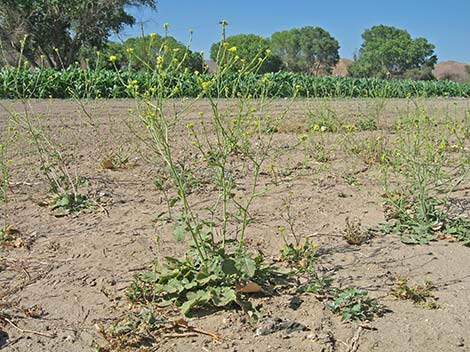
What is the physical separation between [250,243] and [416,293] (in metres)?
0.97

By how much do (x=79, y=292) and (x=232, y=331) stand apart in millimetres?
806

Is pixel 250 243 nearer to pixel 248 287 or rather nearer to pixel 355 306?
pixel 248 287

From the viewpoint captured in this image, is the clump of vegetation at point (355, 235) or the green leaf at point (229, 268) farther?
the clump of vegetation at point (355, 235)

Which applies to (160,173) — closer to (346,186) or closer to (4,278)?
(346,186)

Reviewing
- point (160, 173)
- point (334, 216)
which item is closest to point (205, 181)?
point (160, 173)

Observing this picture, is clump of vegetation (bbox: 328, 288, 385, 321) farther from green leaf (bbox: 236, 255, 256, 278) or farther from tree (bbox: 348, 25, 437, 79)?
tree (bbox: 348, 25, 437, 79)

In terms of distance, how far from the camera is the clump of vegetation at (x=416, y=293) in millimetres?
2248

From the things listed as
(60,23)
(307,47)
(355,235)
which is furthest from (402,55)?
(355,235)

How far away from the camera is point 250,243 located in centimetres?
287

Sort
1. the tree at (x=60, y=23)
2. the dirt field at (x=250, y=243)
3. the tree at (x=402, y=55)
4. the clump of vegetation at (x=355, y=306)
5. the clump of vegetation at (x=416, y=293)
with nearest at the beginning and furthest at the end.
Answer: the dirt field at (x=250, y=243) < the clump of vegetation at (x=355, y=306) < the clump of vegetation at (x=416, y=293) < the tree at (x=60, y=23) < the tree at (x=402, y=55)

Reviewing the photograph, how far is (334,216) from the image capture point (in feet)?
11.0

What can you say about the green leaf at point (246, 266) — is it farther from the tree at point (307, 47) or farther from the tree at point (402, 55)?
the tree at point (307, 47)

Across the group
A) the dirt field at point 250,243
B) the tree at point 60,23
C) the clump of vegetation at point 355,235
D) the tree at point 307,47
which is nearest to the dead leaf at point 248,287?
the dirt field at point 250,243

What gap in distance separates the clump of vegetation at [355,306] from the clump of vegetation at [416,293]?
14 cm
